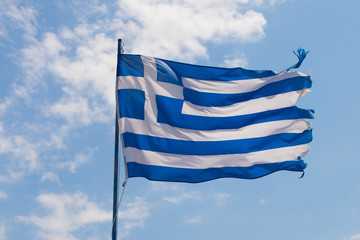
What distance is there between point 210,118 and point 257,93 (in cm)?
190

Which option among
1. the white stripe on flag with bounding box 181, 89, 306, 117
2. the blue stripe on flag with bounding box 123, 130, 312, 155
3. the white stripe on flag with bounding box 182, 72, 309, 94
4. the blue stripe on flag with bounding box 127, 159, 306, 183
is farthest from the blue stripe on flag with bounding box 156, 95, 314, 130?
the blue stripe on flag with bounding box 127, 159, 306, 183

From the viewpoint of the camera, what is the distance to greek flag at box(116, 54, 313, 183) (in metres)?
16.5

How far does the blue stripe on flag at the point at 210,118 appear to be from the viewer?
1727 cm

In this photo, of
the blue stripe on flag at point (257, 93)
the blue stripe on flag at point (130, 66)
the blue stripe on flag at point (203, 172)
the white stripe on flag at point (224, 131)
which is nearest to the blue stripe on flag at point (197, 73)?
the blue stripe on flag at point (257, 93)

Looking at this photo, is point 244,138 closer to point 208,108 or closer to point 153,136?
point 208,108

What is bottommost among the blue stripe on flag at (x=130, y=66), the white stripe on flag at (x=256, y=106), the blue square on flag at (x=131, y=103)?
the blue square on flag at (x=131, y=103)

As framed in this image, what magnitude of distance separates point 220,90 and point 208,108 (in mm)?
764

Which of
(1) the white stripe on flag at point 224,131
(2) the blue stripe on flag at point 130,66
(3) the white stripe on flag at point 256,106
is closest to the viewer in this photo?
(1) the white stripe on flag at point 224,131

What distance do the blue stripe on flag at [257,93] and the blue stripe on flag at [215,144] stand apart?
1.40 m

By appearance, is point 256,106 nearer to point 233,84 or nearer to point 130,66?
point 233,84

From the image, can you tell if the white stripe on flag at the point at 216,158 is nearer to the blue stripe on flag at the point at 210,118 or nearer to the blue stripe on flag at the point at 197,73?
the blue stripe on flag at the point at 210,118

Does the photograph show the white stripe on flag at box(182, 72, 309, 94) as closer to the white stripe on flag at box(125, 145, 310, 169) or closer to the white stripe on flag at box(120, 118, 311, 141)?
the white stripe on flag at box(120, 118, 311, 141)

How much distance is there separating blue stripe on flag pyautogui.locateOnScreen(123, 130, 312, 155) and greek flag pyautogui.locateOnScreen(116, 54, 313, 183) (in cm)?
3

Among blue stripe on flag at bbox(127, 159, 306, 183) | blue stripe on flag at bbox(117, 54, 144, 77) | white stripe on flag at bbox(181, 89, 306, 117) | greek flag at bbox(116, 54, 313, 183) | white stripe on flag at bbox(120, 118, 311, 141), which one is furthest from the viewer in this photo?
white stripe on flag at bbox(181, 89, 306, 117)
